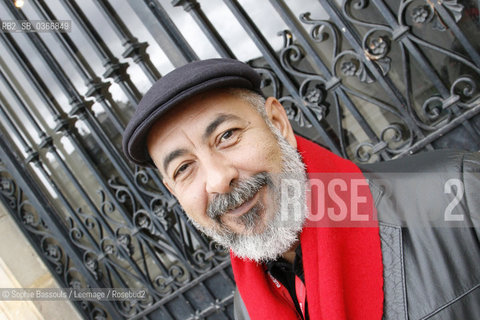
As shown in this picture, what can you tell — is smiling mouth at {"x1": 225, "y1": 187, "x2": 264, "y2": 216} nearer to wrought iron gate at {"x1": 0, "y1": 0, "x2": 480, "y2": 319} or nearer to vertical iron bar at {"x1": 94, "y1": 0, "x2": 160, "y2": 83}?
wrought iron gate at {"x1": 0, "y1": 0, "x2": 480, "y2": 319}

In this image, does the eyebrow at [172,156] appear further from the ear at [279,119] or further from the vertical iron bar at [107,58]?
the vertical iron bar at [107,58]

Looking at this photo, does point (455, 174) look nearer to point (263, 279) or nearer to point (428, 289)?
point (428, 289)

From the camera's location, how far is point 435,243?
1.61 metres

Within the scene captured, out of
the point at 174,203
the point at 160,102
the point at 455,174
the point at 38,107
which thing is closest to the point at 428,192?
the point at 455,174

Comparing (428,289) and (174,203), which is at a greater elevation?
(174,203)

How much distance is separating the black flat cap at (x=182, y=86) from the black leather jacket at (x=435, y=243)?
2.36 ft

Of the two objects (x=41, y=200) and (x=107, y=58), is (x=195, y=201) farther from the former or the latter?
(x=41, y=200)

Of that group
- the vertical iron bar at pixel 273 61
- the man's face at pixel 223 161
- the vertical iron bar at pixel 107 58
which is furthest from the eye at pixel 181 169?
the vertical iron bar at pixel 107 58

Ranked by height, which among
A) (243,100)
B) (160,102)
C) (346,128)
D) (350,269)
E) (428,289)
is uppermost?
(160,102)

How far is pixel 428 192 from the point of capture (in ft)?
5.61

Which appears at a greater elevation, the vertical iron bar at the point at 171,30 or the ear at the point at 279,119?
the vertical iron bar at the point at 171,30

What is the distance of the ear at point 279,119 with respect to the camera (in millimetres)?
1934

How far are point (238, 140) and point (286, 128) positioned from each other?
306mm

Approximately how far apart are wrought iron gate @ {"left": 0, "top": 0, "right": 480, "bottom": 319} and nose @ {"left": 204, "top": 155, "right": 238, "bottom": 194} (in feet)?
4.56
